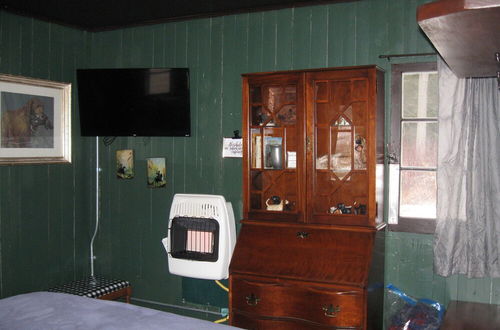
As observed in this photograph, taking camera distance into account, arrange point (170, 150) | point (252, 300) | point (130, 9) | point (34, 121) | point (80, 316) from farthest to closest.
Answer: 1. point (170, 150)
2. point (34, 121)
3. point (130, 9)
4. point (252, 300)
5. point (80, 316)

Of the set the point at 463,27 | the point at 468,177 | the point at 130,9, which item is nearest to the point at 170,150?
the point at 130,9

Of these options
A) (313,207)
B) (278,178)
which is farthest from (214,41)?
(313,207)

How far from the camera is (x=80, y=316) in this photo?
2230mm

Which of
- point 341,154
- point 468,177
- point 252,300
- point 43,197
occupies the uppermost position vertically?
point 341,154

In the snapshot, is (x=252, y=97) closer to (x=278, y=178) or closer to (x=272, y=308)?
(x=278, y=178)

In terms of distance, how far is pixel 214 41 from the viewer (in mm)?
3969

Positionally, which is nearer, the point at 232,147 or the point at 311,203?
the point at 311,203

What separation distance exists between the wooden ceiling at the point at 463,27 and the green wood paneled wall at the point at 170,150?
54.8 inches

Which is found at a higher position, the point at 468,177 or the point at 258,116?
the point at 258,116

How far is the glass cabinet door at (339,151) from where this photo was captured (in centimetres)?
317

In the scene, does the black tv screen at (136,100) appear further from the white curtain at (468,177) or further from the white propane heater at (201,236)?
the white curtain at (468,177)

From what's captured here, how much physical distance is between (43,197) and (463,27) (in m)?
3.44

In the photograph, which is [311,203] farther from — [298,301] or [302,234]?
[298,301]

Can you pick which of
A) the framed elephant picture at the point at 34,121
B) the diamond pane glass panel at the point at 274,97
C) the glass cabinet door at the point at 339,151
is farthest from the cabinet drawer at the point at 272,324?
the framed elephant picture at the point at 34,121
